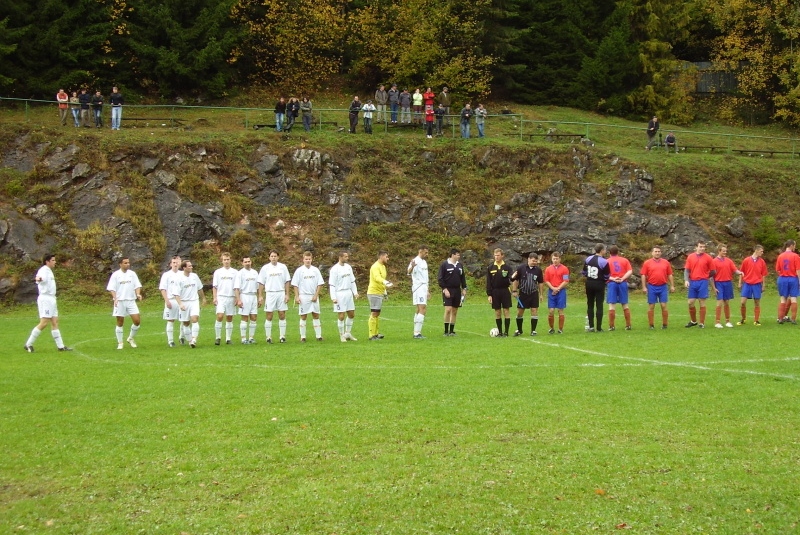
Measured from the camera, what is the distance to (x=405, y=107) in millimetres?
43781

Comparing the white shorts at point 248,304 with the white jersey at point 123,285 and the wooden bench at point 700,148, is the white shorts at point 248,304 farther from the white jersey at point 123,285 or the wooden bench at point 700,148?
the wooden bench at point 700,148

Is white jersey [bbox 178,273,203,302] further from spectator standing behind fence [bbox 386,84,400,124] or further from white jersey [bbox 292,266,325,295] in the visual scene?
spectator standing behind fence [bbox 386,84,400,124]

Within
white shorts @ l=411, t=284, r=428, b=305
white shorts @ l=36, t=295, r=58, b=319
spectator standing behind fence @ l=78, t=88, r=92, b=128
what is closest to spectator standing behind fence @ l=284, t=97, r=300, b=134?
spectator standing behind fence @ l=78, t=88, r=92, b=128

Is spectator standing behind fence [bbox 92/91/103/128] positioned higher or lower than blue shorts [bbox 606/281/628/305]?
higher

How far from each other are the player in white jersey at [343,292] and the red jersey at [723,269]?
9588mm

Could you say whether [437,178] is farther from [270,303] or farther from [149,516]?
[149,516]

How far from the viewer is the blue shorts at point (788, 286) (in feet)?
70.0

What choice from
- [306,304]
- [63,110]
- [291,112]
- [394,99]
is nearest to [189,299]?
[306,304]

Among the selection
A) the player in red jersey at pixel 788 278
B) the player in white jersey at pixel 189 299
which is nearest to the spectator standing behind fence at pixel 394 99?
the player in red jersey at pixel 788 278

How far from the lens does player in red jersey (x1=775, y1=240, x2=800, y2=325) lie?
21.2 metres

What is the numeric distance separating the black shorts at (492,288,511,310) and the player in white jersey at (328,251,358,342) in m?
3.44

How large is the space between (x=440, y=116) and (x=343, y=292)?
25.2 metres

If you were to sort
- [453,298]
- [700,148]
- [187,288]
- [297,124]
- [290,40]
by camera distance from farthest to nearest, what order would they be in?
[290,40]
[700,148]
[297,124]
[453,298]
[187,288]

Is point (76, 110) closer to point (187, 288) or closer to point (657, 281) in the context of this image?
point (187, 288)
